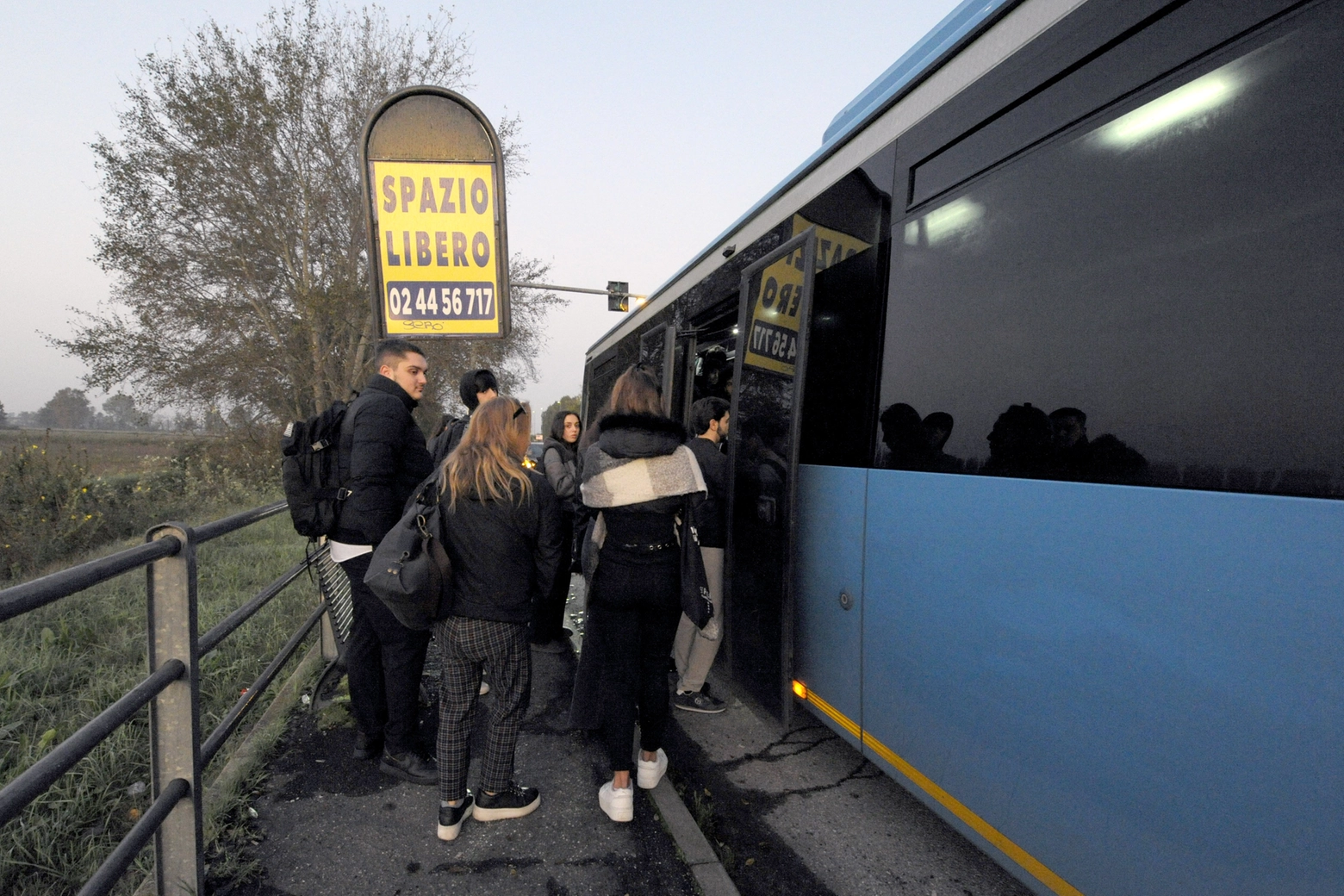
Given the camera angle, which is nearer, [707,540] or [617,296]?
[707,540]

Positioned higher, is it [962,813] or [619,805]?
[962,813]

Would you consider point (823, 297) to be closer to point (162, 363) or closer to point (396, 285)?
point (396, 285)

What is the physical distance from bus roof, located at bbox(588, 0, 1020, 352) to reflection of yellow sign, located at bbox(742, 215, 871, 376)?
0.38 m

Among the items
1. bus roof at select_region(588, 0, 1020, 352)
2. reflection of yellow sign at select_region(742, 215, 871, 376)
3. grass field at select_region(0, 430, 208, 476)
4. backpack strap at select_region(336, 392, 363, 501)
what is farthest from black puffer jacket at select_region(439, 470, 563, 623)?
grass field at select_region(0, 430, 208, 476)

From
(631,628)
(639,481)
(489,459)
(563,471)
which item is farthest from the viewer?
(563,471)

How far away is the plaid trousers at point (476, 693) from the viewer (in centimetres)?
278

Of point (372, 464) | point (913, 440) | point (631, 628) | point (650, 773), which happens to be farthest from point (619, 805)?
point (913, 440)

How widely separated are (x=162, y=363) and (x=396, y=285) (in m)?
16.6

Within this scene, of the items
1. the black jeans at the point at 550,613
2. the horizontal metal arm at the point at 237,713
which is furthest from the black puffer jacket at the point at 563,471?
the horizontal metal arm at the point at 237,713

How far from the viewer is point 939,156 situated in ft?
8.35

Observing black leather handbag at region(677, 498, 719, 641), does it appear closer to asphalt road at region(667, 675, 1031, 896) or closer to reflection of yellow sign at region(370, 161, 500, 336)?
asphalt road at region(667, 675, 1031, 896)

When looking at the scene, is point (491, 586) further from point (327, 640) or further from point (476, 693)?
point (327, 640)

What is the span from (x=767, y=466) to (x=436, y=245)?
2.88 meters

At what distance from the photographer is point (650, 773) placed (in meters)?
3.11
